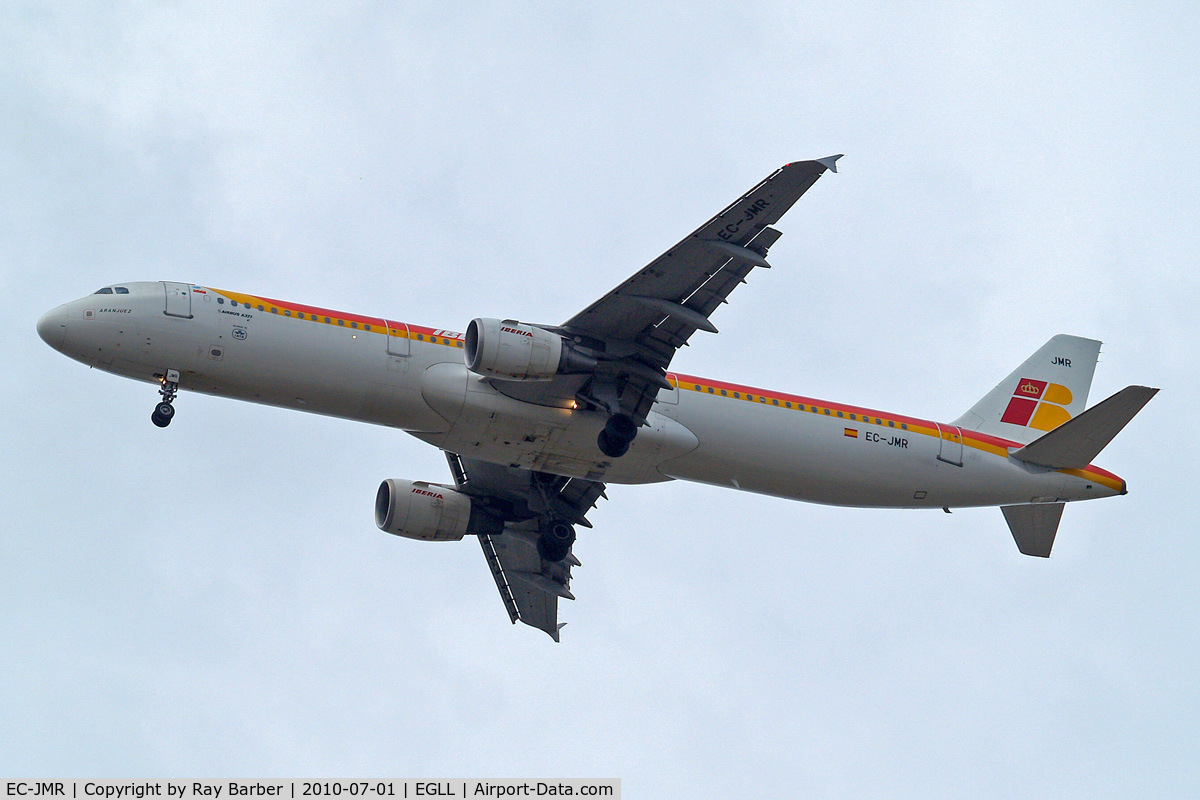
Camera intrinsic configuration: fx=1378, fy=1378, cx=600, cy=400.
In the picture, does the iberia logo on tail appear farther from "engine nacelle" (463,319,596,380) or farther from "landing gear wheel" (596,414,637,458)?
"engine nacelle" (463,319,596,380)

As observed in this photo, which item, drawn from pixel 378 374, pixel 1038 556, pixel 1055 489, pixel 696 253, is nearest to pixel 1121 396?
pixel 1055 489

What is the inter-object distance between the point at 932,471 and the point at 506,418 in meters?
13.0

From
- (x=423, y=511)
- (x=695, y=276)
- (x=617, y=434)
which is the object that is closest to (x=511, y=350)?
(x=617, y=434)

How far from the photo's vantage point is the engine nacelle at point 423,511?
1729 inches

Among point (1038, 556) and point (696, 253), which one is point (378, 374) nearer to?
point (696, 253)

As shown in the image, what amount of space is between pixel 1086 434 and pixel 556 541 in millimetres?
16568

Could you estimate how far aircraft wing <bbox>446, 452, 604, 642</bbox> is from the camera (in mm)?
44719

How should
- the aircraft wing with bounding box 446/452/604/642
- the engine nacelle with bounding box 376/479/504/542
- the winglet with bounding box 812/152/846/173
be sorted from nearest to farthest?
1. the winglet with bounding box 812/152/846/173
2. the engine nacelle with bounding box 376/479/504/542
3. the aircraft wing with bounding box 446/452/604/642

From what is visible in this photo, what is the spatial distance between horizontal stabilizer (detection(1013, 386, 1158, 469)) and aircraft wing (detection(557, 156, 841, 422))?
1190 cm

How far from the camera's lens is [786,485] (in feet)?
131

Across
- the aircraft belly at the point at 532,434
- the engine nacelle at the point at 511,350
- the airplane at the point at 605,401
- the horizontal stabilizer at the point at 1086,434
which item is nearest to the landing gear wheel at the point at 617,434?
the airplane at the point at 605,401

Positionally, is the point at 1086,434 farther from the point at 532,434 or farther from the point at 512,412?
the point at 512,412

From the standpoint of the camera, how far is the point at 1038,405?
147 feet

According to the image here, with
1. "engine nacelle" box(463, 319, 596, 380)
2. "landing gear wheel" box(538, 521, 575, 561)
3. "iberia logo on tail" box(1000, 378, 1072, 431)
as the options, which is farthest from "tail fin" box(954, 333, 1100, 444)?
"engine nacelle" box(463, 319, 596, 380)
